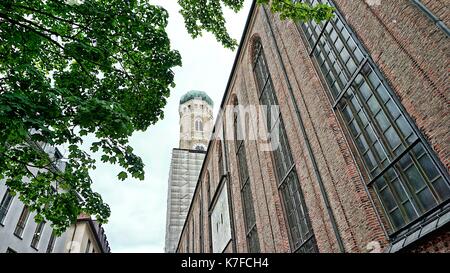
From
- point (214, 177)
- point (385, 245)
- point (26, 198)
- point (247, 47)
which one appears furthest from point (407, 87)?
point (214, 177)

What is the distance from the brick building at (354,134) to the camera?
4586 millimetres

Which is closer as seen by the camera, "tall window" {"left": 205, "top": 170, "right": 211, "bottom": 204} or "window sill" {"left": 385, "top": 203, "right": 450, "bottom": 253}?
"window sill" {"left": 385, "top": 203, "right": 450, "bottom": 253}

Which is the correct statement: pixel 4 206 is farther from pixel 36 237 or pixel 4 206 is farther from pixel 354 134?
pixel 354 134

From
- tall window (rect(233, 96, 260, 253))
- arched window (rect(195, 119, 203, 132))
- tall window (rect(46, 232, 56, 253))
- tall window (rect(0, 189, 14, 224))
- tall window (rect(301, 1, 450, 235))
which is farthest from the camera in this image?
arched window (rect(195, 119, 203, 132))

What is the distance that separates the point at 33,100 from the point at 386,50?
21.2ft

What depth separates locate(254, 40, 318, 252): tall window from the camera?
26.6ft

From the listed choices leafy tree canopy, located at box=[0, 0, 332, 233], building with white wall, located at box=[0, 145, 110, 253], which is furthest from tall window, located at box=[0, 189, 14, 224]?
leafy tree canopy, located at box=[0, 0, 332, 233]

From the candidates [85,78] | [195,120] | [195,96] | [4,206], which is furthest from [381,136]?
[195,96]

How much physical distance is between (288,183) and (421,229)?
5219 millimetres

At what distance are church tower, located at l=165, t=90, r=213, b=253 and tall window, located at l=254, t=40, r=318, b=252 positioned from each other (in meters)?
31.0

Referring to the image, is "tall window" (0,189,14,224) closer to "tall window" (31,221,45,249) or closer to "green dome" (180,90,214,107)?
"tall window" (31,221,45,249)
